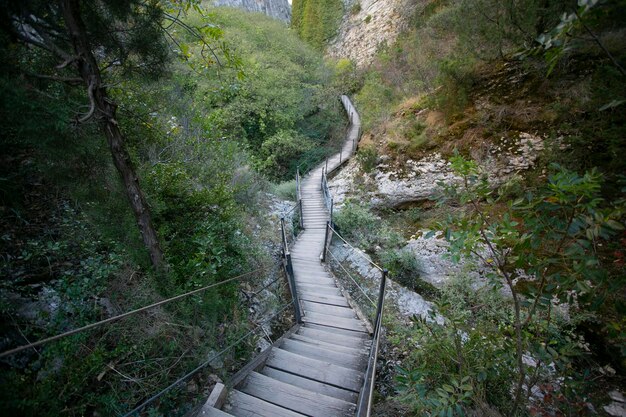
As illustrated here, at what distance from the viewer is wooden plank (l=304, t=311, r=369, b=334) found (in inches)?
187

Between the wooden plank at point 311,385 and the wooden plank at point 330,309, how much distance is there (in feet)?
6.17

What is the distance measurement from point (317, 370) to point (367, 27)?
27196 mm

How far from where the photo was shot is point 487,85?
8289mm

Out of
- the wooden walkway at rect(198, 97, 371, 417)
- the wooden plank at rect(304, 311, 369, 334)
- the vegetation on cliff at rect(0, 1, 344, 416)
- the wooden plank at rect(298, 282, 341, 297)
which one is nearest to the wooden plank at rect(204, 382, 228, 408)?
the wooden walkway at rect(198, 97, 371, 417)

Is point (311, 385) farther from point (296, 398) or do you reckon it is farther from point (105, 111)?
point (105, 111)

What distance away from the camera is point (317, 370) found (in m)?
3.55

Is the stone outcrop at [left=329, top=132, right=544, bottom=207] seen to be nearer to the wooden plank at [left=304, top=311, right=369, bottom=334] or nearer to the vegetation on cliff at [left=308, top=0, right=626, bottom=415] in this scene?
the vegetation on cliff at [left=308, top=0, right=626, bottom=415]

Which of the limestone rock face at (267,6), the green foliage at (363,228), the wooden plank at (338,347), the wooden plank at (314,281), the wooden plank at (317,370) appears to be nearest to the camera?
the wooden plank at (317,370)

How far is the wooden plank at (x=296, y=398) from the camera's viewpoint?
2932mm

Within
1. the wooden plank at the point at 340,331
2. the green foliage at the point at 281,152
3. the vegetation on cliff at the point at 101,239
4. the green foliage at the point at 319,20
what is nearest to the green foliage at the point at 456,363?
the wooden plank at the point at 340,331

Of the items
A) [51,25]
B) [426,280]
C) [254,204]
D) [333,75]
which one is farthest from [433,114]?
[333,75]

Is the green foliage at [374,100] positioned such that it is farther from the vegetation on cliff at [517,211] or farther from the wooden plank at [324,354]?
the wooden plank at [324,354]

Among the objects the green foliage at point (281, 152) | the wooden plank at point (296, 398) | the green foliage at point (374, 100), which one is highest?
the green foliage at point (374, 100)

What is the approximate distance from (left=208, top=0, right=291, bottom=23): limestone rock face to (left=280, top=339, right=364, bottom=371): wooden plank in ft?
142
